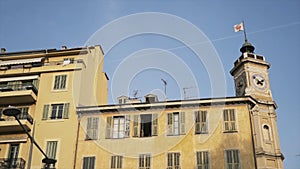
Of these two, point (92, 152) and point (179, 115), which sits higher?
point (179, 115)

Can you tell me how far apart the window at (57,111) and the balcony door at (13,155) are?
10.2 ft

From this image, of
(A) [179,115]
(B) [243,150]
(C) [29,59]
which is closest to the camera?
(B) [243,150]

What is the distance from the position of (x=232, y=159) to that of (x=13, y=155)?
16633 millimetres

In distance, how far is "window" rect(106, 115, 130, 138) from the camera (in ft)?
96.5

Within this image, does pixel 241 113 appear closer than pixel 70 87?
Yes

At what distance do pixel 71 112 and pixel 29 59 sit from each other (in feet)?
24.8

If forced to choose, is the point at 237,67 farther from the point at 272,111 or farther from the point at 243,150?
the point at 243,150

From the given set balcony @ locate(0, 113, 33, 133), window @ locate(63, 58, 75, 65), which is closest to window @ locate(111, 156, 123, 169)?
balcony @ locate(0, 113, 33, 133)

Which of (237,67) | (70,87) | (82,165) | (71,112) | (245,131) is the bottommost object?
(82,165)

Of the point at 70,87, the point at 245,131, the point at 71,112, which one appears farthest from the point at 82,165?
the point at 245,131

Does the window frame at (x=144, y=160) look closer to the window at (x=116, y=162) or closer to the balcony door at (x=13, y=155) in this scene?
the window at (x=116, y=162)

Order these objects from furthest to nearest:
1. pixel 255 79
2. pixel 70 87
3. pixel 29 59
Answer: pixel 255 79 → pixel 29 59 → pixel 70 87

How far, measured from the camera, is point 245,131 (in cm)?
2816

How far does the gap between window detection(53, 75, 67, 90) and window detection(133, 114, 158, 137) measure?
7.08 m
